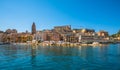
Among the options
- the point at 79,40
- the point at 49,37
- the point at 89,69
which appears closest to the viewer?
the point at 89,69

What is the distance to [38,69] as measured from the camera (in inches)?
1220

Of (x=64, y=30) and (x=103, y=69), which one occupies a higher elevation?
(x=64, y=30)

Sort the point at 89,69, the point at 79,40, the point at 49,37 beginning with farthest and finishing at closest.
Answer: the point at 49,37 → the point at 79,40 → the point at 89,69

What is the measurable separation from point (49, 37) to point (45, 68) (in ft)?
511

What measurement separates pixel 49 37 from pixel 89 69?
517 feet

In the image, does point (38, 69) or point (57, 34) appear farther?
point (57, 34)

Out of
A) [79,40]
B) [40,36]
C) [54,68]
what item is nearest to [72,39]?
[79,40]

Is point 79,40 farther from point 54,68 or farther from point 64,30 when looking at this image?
point 54,68

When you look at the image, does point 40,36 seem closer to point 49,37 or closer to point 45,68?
point 49,37

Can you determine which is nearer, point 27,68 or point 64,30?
point 27,68

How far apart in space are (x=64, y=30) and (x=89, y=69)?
164825 mm

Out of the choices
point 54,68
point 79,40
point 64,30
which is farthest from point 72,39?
point 54,68

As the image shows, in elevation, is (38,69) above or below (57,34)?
below

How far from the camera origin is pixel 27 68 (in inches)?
1246
